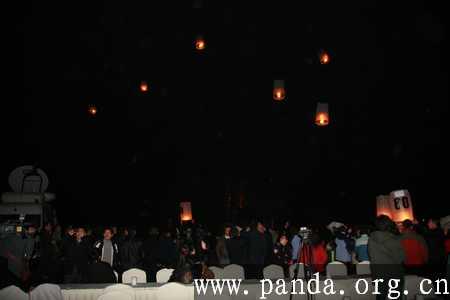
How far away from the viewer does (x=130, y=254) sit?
10281 millimetres

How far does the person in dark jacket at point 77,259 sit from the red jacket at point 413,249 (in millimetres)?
5958

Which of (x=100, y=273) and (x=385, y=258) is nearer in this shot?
(x=385, y=258)

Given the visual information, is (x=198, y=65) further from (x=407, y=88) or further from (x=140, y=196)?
Result: (x=407, y=88)

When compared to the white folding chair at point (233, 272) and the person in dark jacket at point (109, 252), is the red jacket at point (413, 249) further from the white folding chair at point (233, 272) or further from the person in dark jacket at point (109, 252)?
the person in dark jacket at point (109, 252)

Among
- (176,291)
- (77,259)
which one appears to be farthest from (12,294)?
(77,259)

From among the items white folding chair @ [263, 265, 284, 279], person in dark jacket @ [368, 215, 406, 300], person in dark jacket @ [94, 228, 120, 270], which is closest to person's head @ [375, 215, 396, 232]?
person in dark jacket @ [368, 215, 406, 300]

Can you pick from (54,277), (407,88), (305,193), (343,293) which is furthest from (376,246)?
(305,193)

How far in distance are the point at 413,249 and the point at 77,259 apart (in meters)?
6.34

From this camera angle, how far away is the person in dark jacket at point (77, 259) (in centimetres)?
959

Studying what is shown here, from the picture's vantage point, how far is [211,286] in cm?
622

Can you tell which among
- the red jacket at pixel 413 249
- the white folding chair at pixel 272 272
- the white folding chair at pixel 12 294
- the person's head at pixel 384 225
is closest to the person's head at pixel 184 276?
the white folding chair at pixel 12 294

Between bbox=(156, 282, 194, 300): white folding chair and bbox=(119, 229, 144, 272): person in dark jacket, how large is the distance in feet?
13.8

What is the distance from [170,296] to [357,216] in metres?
16.2

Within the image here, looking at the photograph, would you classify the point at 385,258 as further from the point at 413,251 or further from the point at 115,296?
the point at 115,296
